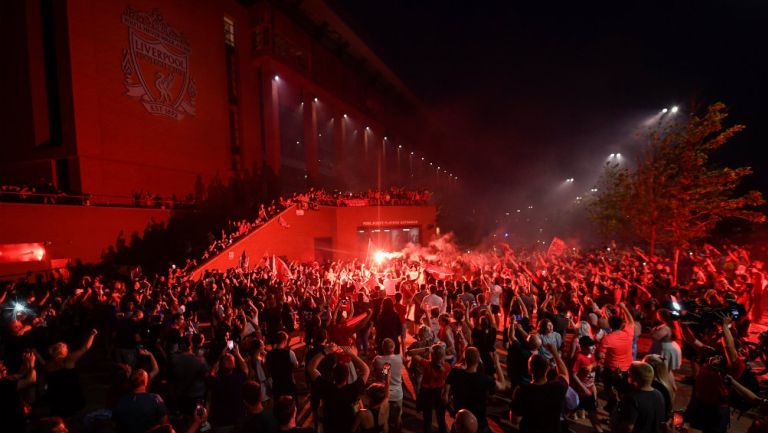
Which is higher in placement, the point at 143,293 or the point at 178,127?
the point at 178,127

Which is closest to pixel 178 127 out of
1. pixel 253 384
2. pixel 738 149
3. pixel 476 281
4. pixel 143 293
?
pixel 143 293

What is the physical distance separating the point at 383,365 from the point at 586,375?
314 centimetres

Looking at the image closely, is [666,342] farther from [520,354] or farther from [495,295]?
[495,295]

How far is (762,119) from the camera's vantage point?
26094mm

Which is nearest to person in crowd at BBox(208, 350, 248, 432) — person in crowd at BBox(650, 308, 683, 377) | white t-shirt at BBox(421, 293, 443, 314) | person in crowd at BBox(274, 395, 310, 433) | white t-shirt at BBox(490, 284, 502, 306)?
person in crowd at BBox(274, 395, 310, 433)

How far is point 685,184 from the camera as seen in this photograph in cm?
1498

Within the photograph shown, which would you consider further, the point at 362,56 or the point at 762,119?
the point at 362,56

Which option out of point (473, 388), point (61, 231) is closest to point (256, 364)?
point (473, 388)

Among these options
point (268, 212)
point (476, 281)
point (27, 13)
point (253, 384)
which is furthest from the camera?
point (268, 212)

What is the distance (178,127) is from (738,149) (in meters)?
39.7

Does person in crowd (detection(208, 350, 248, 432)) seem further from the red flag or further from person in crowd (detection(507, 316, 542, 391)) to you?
the red flag

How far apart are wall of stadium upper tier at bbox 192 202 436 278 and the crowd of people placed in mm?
7598

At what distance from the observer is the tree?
14.4 meters

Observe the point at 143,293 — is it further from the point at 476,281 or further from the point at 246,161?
the point at 246,161
